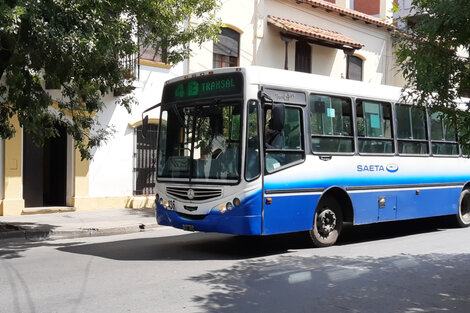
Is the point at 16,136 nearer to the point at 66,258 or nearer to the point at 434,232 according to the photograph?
the point at 66,258

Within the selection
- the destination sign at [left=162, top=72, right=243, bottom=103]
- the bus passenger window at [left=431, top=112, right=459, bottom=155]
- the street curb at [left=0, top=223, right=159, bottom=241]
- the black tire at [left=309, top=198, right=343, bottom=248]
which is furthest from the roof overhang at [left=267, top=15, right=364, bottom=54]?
the black tire at [left=309, top=198, right=343, bottom=248]

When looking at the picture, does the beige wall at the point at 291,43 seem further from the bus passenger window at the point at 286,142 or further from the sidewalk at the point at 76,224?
the bus passenger window at the point at 286,142

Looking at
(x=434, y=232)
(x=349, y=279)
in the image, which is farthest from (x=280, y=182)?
(x=434, y=232)

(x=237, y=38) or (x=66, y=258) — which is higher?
(x=237, y=38)

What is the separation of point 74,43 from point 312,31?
14.1 meters

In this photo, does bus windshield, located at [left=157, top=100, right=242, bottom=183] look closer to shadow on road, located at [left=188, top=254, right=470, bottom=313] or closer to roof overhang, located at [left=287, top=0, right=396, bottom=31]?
shadow on road, located at [left=188, top=254, right=470, bottom=313]

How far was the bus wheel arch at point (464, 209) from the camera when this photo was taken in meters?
13.2

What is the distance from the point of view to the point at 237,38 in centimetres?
2016

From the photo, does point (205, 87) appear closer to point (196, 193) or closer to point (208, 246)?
point (196, 193)

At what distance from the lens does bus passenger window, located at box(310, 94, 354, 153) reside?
31.9ft

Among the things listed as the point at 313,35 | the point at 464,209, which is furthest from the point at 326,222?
the point at 313,35

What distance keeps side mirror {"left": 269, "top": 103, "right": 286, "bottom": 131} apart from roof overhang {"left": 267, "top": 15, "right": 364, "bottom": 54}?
41.3 ft

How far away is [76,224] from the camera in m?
13.1

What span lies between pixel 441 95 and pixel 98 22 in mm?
5697
